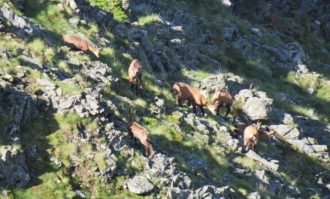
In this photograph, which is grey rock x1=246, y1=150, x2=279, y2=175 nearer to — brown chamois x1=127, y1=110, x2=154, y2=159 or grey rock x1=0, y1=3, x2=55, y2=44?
brown chamois x1=127, y1=110, x2=154, y2=159

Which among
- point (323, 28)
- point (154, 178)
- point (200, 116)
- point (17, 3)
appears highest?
point (17, 3)

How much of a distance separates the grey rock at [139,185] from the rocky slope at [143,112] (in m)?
0.03

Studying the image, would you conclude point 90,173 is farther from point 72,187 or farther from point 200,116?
point 200,116

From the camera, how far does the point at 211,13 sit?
124 feet

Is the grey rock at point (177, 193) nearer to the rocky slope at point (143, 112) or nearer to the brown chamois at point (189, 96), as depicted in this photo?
the rocky slope at point (143, 112)

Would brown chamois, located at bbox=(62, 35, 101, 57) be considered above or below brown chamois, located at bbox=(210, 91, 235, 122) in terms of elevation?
above

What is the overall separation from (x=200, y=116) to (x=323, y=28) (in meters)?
35.8

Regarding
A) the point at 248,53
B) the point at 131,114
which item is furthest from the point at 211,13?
the point at 131,114

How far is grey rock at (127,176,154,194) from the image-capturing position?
1306 centimetres

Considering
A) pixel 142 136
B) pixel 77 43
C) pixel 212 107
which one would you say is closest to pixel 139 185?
pixel 142 136

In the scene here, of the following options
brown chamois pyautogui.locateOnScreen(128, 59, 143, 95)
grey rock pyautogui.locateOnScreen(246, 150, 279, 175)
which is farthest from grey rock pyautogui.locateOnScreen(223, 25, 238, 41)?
grey rock pyautogui.locateOnScreen(246, 150, 279, 175)

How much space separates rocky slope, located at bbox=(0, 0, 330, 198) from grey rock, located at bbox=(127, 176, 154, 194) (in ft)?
0.11

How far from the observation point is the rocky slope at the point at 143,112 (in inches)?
516

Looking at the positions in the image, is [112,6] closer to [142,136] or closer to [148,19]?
[148,19]
